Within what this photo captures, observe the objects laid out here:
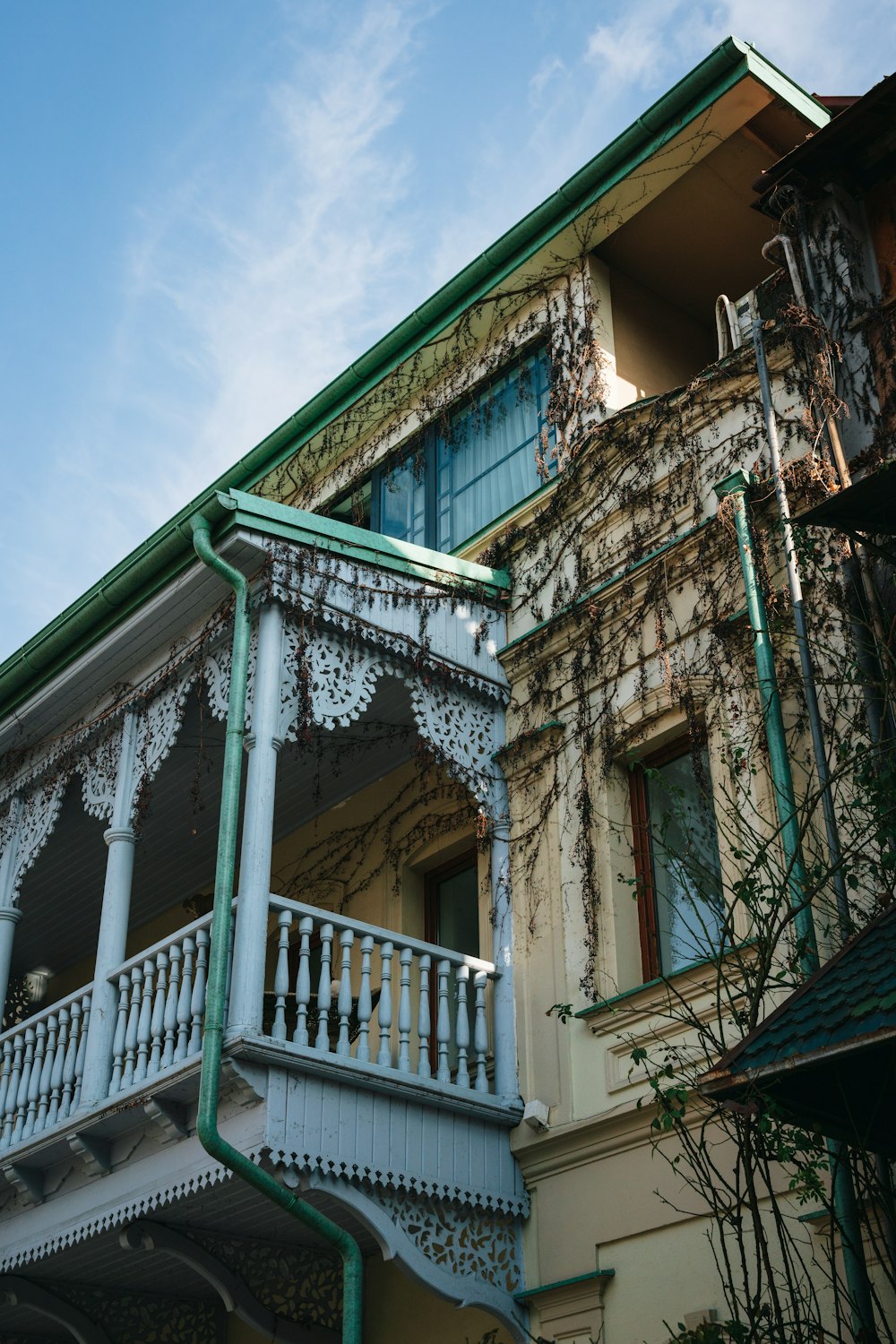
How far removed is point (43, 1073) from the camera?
942 cm

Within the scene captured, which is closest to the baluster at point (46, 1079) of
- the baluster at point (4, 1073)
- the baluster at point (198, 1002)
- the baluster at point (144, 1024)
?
the baluster at point (4, 1073)

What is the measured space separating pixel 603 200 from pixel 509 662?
137 inches

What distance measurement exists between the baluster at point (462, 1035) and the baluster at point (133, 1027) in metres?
1.83

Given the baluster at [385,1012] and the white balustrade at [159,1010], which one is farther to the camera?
the baluster at [385,1012]

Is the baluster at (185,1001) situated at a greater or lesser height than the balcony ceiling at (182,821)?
lesser

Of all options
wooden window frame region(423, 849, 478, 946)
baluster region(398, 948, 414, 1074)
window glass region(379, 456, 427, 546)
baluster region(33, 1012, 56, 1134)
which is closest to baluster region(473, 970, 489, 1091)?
baluster region(398, 948, 414, 1074)

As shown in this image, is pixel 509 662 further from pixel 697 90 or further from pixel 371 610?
pixel 697 90

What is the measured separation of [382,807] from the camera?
1120cm

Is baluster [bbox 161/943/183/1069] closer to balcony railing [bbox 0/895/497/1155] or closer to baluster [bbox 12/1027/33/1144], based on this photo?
balcony railing [bbox 0/895/497/1155]

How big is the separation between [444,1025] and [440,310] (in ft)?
19.7

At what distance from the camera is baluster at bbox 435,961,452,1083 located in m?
8.66

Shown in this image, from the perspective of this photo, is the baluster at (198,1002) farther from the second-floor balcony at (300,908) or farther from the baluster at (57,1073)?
the baluster at (57,1073)

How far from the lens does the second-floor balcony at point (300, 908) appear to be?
8117 mm

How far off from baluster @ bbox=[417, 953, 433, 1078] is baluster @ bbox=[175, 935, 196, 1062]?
50.9 inches
